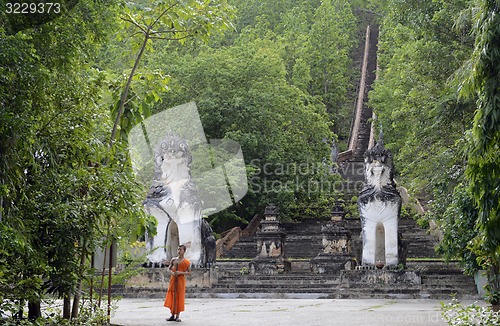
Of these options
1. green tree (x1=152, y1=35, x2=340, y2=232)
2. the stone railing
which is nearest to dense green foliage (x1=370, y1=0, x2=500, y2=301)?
green tree (x1=152, y1=35, x2=340, y2=232)

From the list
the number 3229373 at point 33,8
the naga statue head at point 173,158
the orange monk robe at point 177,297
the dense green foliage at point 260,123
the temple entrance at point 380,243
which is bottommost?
the orange monk robe at point 177,297

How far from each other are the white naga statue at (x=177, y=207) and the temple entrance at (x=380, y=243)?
377 centimetres

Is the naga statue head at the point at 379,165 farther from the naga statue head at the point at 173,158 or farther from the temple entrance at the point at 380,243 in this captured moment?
the naga statue head at the point at 173,158

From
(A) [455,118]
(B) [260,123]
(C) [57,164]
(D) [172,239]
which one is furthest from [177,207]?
(C) [57,164]

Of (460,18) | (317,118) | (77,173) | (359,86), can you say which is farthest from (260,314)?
(359,86)

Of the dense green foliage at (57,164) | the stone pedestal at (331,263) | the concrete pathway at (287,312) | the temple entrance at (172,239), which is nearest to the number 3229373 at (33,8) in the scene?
the dense green foliage at (57,164)

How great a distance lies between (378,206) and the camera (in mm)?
18844

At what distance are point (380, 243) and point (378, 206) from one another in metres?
1.01

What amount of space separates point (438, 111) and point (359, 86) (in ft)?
109

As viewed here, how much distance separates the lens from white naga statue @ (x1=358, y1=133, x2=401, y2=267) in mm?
18734

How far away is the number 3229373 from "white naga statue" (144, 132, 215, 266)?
11.2m

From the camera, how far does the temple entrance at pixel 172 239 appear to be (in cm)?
1917

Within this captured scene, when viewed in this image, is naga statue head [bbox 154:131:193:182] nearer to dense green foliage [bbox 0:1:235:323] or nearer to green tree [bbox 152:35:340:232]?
green tree [bbox 152:35:340:232]

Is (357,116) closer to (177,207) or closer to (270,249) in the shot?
(270,249)
